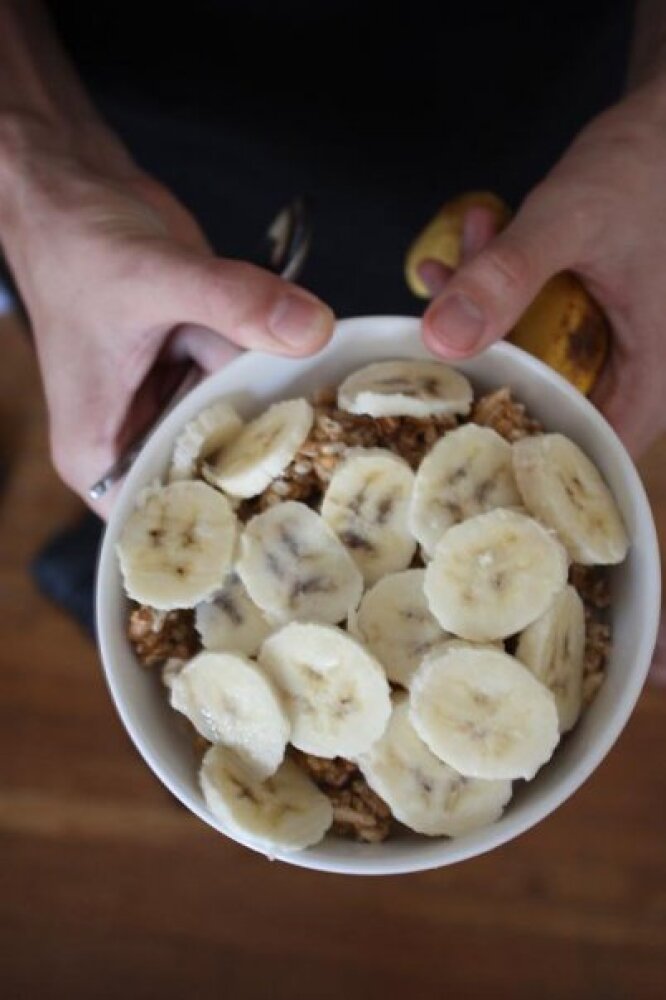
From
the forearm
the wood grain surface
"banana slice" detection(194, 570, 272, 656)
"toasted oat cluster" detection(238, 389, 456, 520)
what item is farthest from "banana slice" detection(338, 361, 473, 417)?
the wood grain surface

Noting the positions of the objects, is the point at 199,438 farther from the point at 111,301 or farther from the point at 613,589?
the point at 613,589

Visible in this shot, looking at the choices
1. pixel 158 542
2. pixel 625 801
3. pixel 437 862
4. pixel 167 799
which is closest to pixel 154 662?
pixel 158 542

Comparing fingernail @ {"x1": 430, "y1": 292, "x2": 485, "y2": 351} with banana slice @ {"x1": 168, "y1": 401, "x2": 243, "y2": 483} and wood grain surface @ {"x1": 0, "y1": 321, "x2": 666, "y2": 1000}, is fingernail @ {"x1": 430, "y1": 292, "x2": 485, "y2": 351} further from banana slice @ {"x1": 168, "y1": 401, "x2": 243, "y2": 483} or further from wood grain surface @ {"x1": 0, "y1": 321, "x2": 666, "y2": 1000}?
wood grain surface @ {"x1": 0, "y1": 321, "x2": 666, "y2": 1000}

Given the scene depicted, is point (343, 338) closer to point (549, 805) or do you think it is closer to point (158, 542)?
point (158, 542)

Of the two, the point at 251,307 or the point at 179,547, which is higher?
the point at 251,307

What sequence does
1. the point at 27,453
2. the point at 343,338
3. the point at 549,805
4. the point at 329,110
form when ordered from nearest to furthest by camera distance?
the point at 549,805 < the point at 343,338 < the point at 329,110 < the point at 27,453

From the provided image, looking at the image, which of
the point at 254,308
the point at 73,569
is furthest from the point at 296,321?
the point at 73,569
